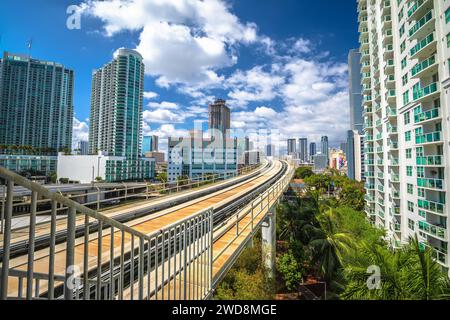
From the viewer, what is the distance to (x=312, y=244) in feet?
42.9

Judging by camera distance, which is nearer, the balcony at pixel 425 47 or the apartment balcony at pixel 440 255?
the apartment balcony at pixel 440 255

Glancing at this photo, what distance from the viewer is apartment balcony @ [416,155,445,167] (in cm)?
1241

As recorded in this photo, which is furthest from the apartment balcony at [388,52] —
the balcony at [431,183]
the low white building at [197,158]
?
the low white building at [197,158]

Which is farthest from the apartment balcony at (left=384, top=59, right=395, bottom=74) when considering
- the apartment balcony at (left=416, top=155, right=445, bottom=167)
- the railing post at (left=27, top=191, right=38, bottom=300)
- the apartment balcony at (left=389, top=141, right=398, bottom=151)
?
the railing post at (left=27, top=191, right=38, bottom=300)

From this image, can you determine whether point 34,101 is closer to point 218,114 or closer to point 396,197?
point 396,197

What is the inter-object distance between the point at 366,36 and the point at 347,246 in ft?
86.1

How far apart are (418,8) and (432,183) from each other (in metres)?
11.0

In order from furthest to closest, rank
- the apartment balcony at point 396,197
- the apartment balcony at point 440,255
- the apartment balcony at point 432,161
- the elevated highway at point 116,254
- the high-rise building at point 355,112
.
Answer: the high-rise building at point 355,112, the apartment balcony at point 396,197, the apartment balcony at point 432,161, the apartment balcony at point 440,255, the elevated highway at point 116,254

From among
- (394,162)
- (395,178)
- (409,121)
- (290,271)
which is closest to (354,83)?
(394,162)

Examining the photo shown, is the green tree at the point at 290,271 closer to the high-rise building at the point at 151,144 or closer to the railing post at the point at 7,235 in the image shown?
the railing post at the point at 7,235

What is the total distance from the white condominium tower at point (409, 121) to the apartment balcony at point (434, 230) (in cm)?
4

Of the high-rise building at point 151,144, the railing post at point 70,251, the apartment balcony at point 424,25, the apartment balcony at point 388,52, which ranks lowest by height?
the railing post at point 70,251

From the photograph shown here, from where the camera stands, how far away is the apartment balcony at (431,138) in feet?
40.9
